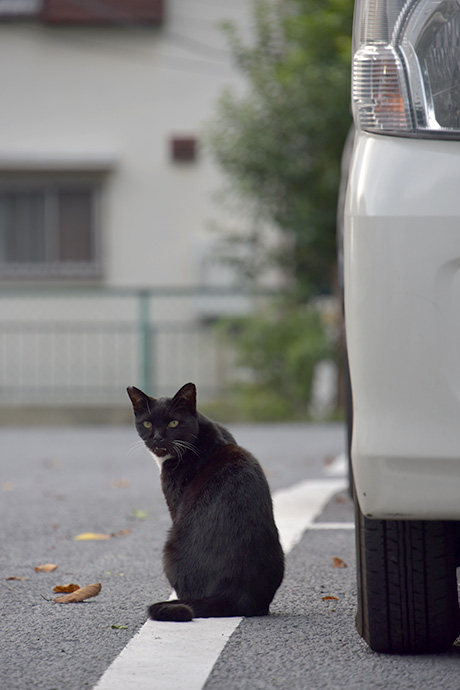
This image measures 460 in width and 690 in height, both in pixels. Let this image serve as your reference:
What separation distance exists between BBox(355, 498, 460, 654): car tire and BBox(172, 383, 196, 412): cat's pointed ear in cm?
82

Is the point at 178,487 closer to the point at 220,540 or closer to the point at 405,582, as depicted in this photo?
the point at 220,540

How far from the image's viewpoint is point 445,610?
94.3 inches

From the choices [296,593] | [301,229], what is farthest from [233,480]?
[301,229]

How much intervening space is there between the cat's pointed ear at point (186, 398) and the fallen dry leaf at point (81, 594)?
0.62 m

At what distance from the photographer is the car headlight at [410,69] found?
2164 mm

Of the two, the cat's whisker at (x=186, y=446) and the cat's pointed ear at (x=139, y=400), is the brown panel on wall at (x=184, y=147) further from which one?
the cat's whisker at (x=186, y=446)

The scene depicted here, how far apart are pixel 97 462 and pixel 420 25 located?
216 inches

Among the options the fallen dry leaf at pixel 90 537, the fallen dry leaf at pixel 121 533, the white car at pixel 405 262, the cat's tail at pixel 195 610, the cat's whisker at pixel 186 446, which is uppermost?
the white car at pixel 405 262

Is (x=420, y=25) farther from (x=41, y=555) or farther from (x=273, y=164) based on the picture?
(x=273, y=164)

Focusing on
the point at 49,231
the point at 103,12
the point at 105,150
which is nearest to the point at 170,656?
the point at 105,150

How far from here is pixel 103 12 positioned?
12.9m

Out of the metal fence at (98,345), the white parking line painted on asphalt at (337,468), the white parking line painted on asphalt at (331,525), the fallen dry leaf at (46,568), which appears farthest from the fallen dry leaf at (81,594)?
the metal fence at (98,345)

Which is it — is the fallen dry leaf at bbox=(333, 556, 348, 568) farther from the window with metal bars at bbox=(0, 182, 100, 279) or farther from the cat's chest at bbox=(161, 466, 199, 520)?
the window with metal bars at bbox=(0, 182, 100, 279)

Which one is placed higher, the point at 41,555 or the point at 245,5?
the point at 245,5
